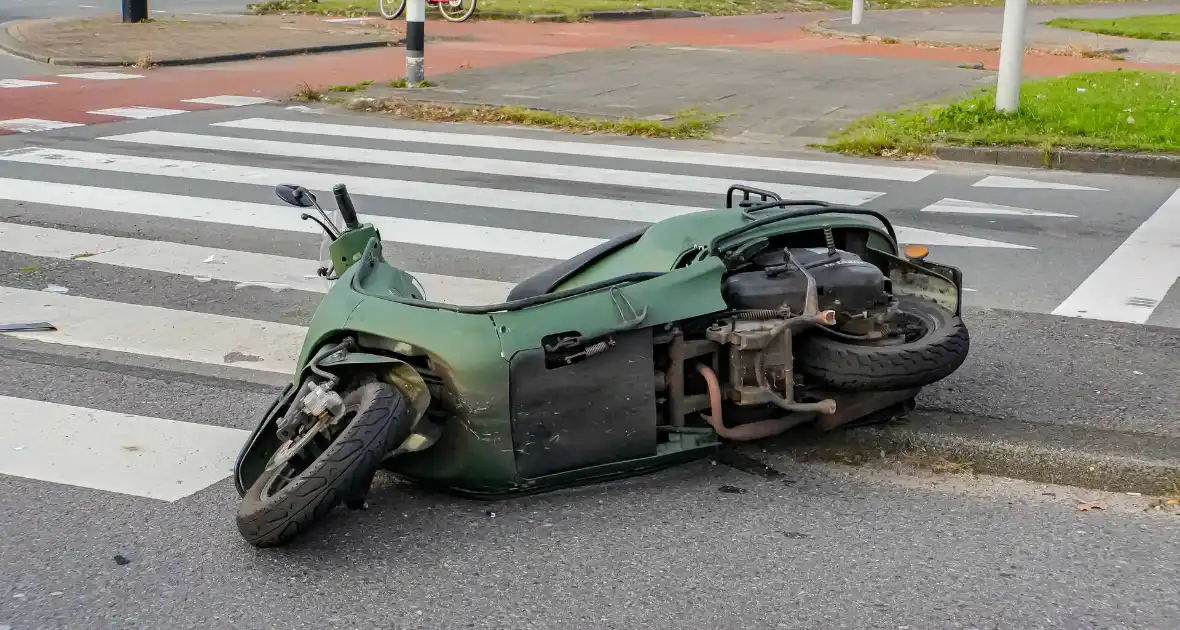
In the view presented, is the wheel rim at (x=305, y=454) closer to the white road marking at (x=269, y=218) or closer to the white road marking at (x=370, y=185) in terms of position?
the white road marking at (x=269, y=218)

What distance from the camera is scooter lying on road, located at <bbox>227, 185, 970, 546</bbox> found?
159 inches

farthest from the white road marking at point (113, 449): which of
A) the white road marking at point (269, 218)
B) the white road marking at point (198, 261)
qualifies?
the white road marking at point (269, 218)

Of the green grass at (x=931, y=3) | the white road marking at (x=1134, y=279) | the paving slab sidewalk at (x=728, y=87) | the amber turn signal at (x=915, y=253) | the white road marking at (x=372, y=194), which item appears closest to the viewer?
the amber turn signal at (x=915, y=253)

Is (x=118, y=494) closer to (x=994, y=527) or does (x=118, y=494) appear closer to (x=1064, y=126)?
(x=994, y=527)

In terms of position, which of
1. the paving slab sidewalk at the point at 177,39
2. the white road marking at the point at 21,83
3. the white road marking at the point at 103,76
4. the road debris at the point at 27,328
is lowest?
the road debris at the point at 27,328

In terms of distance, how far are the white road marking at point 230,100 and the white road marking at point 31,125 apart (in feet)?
5.48

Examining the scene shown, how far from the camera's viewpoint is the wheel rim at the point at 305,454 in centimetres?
398

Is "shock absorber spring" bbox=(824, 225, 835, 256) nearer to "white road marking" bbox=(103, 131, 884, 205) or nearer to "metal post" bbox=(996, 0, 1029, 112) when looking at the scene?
"white road marking" bbox=(103, 131, 884, 205)

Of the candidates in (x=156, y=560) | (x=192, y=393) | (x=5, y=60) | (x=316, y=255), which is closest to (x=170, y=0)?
(x=5, y=60)

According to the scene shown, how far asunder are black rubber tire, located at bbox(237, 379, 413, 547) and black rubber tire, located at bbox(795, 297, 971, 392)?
1440 millimetres

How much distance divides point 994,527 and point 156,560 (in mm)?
2502

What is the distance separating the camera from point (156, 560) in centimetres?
387

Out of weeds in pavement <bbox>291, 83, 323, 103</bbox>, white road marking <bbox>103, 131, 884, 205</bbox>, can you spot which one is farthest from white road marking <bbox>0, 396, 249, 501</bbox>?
weeds in pavement <bbox>291, 83, 323, 103</bbox>

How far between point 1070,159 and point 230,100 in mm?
8386
